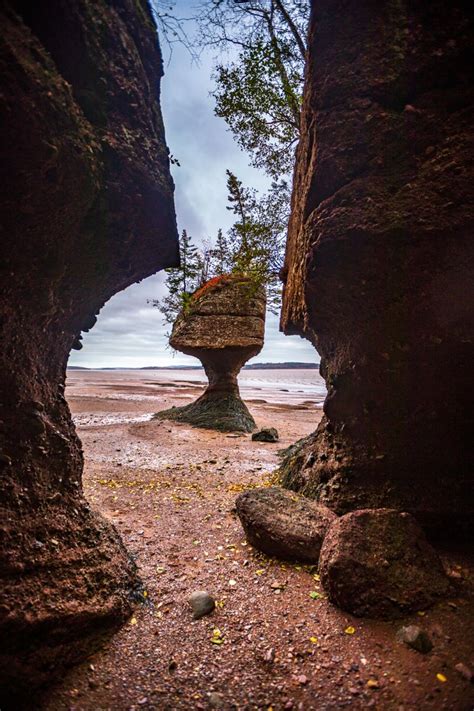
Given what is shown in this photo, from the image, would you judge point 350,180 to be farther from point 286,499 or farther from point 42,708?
point 42,708

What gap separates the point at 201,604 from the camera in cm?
277

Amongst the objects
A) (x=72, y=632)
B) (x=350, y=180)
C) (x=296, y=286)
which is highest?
(x=350, y=180)

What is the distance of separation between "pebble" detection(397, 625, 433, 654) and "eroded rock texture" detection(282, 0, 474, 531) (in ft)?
4.60

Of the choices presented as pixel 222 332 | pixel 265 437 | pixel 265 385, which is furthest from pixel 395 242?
pixel 265 385

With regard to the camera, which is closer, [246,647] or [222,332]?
[246,647]

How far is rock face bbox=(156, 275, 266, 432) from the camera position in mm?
13164

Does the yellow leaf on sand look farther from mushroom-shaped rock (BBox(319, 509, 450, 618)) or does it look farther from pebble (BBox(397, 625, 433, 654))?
pebble (BBox(397, 625, 433, 654))

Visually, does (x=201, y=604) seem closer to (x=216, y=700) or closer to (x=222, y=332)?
(x=216, y=700)

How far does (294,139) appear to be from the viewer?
8312 mm

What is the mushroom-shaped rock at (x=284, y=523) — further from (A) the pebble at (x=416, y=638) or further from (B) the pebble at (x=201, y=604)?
(A) the pebble at (x=416, y=638)

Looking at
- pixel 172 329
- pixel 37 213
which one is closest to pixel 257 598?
pixel 37 213

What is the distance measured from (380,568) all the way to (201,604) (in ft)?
4.85

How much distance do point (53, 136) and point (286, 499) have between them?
3858 millimetres

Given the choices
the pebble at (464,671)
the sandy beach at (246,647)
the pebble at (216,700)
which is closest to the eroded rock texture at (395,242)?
the sandy beach at (246,647)
